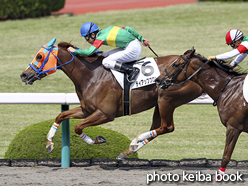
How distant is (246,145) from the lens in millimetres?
8523

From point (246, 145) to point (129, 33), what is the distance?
368 centimetres

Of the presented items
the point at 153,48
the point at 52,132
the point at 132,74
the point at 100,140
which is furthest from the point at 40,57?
the point at 153,48

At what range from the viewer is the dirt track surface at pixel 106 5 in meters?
25.0

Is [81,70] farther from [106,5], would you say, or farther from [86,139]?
[106,5]

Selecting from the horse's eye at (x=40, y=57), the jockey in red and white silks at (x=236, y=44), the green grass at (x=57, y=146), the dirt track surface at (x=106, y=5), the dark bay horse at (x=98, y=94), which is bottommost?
the green grass at (x=57, y=146)

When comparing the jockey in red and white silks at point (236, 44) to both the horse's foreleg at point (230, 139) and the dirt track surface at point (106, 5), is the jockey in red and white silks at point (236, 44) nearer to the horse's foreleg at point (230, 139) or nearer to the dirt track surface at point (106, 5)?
the horse's foreleg at point (230, 139)

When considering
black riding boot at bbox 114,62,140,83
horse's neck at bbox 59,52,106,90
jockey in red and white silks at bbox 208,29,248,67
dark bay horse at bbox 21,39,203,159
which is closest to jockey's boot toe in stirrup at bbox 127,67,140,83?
black riding boot at bbox 114,62,140,83

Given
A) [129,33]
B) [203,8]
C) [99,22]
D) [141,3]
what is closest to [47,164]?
[129,33]

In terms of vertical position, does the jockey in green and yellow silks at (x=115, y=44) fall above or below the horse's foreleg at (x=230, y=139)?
above

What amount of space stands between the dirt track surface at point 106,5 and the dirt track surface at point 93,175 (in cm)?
1862

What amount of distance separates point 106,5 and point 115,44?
2076 cm

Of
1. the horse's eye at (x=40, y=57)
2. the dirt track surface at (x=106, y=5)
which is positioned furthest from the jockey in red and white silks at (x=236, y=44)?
the dirt track surface at (x=106, y=5)

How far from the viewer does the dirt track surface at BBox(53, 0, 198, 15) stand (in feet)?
82.0

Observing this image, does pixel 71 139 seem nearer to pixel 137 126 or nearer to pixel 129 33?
pixel 129 33
